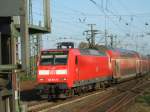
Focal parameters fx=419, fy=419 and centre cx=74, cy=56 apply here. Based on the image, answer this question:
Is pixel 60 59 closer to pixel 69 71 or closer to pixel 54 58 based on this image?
pixel 54 58

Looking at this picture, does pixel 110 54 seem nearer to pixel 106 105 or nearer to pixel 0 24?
pixel 106 105

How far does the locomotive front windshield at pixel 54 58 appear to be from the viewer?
73.7ft

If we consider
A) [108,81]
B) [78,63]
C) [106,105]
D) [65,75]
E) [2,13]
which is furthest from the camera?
[108,81]

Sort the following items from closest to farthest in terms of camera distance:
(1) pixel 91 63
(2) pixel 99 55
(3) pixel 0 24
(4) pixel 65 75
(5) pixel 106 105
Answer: (3) pixel 0 24, (5) pixel 106 105, (4) pixel 65 75, (1) pixel 91 63, (2) pixel 99 55

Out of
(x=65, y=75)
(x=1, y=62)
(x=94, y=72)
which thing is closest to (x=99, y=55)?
(x=94, y=72)

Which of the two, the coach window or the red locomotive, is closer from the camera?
the red locomotive

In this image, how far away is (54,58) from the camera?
22656 millimetres

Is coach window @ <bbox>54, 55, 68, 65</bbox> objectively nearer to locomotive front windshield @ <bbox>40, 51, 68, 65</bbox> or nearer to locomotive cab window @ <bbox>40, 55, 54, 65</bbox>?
locomotive front windshield @ <bbox>40, 51, 68, 65</bbox>

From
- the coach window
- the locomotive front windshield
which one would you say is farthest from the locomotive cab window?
the coach window

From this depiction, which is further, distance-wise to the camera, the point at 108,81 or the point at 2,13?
the point at 108,81

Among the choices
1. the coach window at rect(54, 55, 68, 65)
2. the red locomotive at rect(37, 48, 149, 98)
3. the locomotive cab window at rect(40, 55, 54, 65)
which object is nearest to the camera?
the red locomotive at rect(37, 48, 149, 98)

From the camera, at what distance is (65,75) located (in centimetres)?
2206

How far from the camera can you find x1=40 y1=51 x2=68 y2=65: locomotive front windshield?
73.7 feet

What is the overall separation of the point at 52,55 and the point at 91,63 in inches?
188
